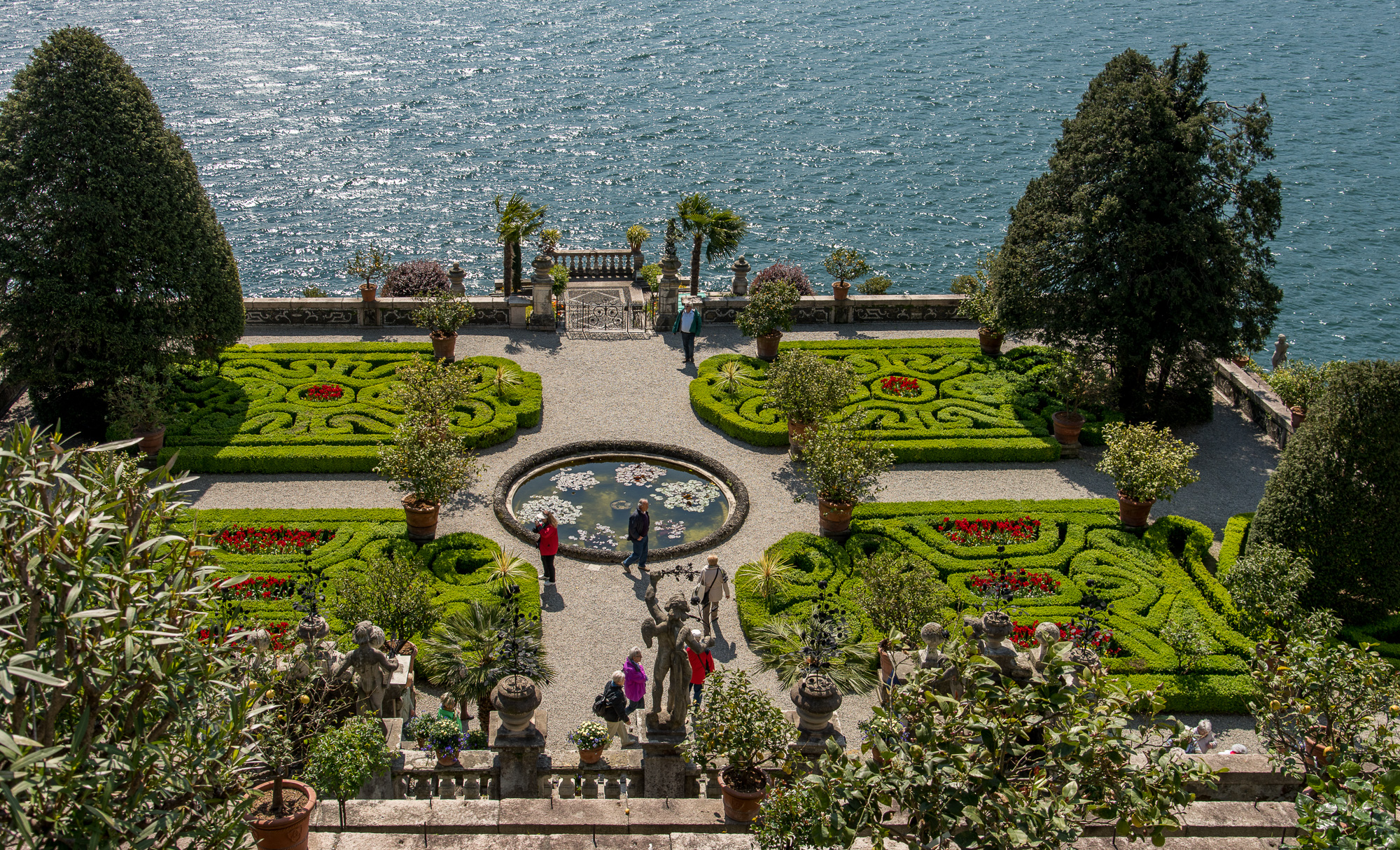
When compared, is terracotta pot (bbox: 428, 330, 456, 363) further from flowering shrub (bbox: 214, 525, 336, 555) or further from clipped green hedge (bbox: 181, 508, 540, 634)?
flowering shrub (bbox: 214, 525, 336, 555)

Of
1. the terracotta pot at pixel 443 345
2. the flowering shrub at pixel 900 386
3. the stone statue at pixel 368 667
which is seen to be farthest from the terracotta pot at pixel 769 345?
the stone statue at pixel 368 667

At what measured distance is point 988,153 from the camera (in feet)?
238

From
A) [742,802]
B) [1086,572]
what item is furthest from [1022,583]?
[742,802]

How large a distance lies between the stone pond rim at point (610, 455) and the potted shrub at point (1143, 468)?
8291 millimetres

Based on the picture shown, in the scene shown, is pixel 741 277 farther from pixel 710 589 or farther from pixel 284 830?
pixel 284 830

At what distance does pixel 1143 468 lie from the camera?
25.1 metres

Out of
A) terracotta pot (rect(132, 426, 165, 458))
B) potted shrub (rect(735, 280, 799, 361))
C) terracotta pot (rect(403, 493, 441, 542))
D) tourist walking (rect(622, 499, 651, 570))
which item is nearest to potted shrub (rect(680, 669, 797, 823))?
tourist walking (rect(622, 499, 651, 570))

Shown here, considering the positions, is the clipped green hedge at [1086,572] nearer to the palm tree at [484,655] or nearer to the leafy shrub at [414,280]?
the palm tree at [484,655]

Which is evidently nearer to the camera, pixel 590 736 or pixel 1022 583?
pixel 590 736

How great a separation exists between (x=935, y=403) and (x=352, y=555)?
15.5 metres

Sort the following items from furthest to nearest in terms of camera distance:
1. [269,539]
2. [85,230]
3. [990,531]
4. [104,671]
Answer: [85,230] < [990,531] < [269,539] < [104,671]

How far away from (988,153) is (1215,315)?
152 ft

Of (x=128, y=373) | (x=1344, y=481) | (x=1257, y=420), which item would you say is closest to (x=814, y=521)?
(x=1344, y=481)

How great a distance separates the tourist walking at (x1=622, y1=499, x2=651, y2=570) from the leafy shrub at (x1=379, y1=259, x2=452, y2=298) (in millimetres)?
16949
